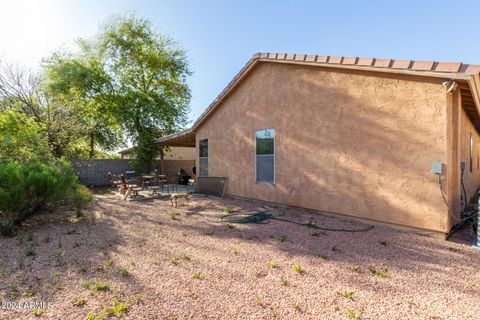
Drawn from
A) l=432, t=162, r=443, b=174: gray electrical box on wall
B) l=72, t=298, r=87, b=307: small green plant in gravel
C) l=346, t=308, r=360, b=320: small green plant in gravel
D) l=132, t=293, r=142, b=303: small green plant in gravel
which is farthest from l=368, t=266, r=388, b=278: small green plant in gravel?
l=72, t=298, r=87, b=307: small green plant in gravel

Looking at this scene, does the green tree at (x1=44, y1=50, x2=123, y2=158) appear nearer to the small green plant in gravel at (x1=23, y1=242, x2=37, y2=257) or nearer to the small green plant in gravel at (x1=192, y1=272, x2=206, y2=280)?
the small green plant in gravel at (x1=23, y1=242, x2=37, y2=257)

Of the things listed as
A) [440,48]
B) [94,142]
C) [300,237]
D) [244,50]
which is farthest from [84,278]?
[94,142]

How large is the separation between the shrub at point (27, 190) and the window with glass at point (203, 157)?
19.1 ft

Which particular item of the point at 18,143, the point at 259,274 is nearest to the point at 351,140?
the point at 259,274

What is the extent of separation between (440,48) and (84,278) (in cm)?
1158

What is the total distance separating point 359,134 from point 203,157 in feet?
25.1

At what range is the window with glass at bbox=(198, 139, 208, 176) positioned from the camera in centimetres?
1143

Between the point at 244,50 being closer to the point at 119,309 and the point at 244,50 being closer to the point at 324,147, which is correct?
the point at 324,147

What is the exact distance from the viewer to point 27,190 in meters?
5.21

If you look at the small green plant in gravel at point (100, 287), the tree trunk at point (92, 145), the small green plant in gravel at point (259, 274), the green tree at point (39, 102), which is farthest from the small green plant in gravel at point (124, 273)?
the tree trunk at point (92, 145)

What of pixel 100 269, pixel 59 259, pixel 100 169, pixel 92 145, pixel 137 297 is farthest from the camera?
pixel 92 145

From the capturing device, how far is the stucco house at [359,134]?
4711 mm

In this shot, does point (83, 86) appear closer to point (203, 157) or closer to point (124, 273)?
point (203, 157)

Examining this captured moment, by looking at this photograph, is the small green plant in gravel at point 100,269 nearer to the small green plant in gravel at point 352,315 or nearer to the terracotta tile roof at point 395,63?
the small green plant in gravel at point 352,315
